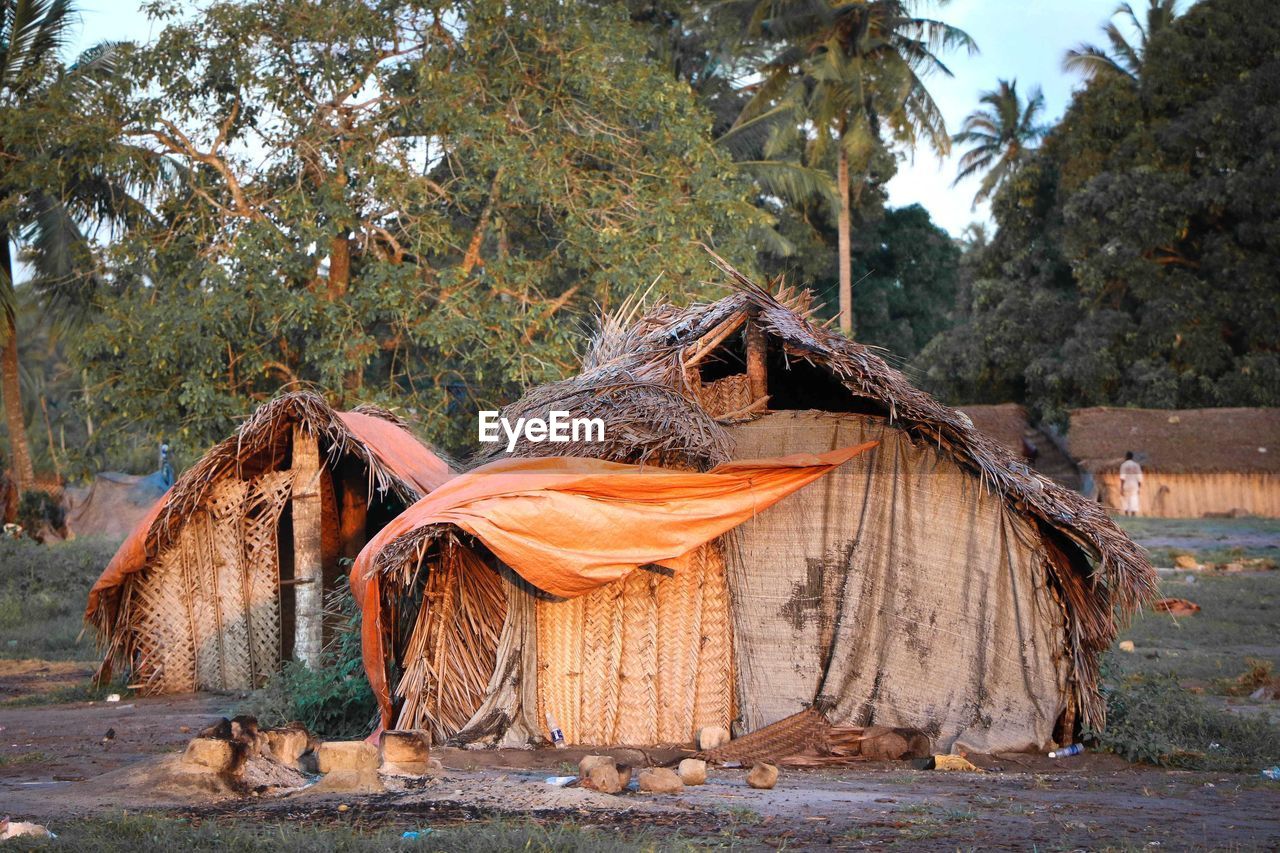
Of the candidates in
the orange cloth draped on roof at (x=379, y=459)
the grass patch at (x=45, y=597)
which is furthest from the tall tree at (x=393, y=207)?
the orange cloth draped on roof at (x=379, y=459)

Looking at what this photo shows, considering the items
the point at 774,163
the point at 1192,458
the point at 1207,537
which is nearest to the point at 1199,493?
the point at 1192,458

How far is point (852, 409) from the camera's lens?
7988 mm

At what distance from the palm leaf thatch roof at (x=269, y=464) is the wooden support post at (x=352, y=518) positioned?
311mm

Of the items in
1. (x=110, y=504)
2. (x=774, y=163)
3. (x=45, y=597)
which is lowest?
(x=45, y=597)

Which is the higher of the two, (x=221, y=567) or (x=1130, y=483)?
(x=1130, y=483)

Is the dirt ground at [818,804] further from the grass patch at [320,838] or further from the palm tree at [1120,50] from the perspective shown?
the palm tree at [1120,50]

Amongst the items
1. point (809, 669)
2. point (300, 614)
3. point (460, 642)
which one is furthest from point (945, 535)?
point (300, 614)

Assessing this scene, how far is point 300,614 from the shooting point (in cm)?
954

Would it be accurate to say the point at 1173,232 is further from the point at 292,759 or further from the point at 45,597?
the point at 292,759

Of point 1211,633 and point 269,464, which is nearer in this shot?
point 269,464

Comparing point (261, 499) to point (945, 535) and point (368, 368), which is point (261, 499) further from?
point (368, 368)

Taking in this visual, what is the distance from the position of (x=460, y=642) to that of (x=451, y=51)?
9838 mm

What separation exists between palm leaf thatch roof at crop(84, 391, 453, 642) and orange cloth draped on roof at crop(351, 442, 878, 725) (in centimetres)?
244

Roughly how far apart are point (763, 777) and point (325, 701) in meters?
Result: 3.34
